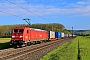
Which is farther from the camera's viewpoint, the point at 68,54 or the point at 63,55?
the point at 68,54

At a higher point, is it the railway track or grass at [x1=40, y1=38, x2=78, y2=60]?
grass at [x1=40, y1=38, x2=78, y2=60]

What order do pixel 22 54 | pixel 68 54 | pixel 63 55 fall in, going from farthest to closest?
1. pixel 22 54
2. pixel 68 54
3. pixel 63 55

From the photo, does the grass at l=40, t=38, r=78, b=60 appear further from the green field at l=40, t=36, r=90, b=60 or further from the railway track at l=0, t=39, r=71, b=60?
the railway track at l=0, t=39, r=71, b=60

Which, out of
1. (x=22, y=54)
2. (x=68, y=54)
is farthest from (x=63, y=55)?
(x=22, y=54)

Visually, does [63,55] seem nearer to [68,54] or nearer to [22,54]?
[68,54]

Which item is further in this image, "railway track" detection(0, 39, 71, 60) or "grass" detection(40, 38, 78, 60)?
"railway track" detection(0, 39, 71, 60)

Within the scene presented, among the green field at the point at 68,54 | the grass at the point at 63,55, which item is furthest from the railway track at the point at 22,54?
the green field at the point at 68,54

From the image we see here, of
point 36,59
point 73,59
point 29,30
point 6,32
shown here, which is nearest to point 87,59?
point 73,59

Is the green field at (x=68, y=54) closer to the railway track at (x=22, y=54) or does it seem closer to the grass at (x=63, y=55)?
the grass at (x=63, y=55)

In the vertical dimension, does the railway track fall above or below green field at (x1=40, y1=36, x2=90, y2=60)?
below

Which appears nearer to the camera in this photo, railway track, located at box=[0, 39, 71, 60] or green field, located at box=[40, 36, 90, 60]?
green field, located at box=[40, 36, 90, 60]

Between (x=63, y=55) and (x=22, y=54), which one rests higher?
(x=63, y=55)

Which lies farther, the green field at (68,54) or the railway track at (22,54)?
the railway track at (22,54)

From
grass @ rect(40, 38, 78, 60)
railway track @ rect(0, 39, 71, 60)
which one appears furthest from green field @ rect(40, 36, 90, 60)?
railway track @ rect(0, 39, 71, 60)
